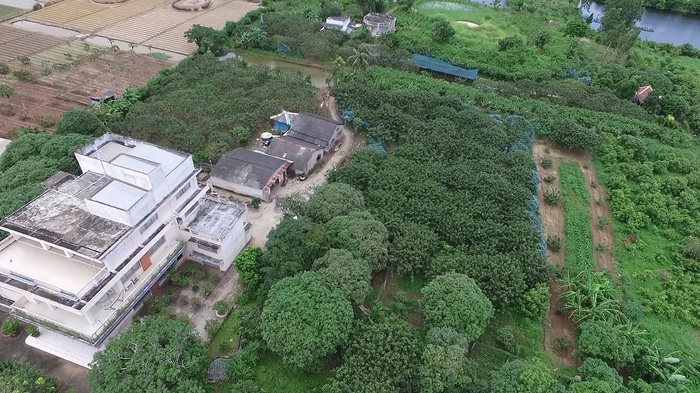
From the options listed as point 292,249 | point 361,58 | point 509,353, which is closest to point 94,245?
point 292,249

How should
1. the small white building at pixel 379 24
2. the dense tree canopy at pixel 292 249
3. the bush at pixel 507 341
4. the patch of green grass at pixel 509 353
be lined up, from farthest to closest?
the small white building at pixel 379 24, the dense tree canopy at pixel 292 249, the bush at pixel 507 341, the patch of green grass at pixel 509 353

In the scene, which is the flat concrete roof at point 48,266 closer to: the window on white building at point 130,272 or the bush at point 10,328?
the window on white building at point 130,272

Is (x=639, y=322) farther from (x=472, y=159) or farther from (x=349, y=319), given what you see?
(x=349, y=319)

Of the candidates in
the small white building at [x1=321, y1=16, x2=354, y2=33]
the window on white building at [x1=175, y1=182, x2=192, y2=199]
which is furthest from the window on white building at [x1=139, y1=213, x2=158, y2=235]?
the small white building at [x1=321, y1=16, x2=354, y2=33]

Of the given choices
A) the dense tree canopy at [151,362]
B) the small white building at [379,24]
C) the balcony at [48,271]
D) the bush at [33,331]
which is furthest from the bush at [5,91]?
the small white building at [379,24]

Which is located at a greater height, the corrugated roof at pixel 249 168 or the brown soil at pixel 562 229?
the corrugated roof at pixel 249 168

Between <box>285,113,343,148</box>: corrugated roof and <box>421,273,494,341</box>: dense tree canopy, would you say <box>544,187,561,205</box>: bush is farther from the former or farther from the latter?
<box>285,113,343,148</box>: corrugated roof
